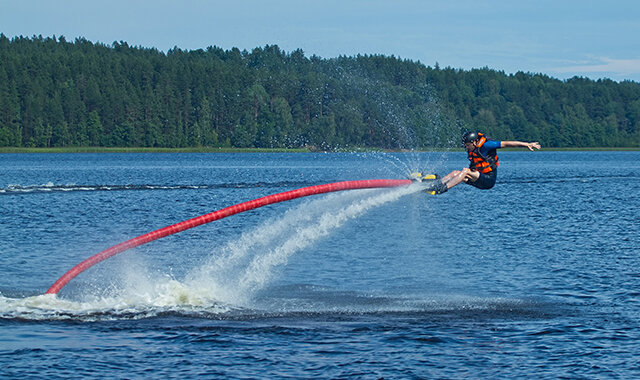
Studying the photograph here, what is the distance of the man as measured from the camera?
22.5 m

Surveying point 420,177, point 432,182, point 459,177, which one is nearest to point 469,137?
point 459,177

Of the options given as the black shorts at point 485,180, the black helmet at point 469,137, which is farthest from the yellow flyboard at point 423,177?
the black helmet at point 469,137

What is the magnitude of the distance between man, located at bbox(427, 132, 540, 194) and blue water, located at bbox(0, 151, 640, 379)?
1.43 m

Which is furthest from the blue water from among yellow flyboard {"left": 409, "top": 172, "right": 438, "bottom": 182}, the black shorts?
the black shorts

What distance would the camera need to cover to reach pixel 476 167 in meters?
23.2

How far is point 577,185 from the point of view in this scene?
298 feet

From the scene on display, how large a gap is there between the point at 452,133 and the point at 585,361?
121666mm

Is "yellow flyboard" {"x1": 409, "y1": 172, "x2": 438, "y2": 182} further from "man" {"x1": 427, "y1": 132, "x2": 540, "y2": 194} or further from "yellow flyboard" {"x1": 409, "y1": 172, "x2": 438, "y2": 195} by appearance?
"man" {"x1": 427, "y1": 132, "x2": 540, "y2": 194}

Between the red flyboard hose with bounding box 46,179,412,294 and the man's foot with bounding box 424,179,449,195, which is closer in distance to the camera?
the red flyboard hose with bounding box 46,179,412,294

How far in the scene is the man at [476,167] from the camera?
2252 cm

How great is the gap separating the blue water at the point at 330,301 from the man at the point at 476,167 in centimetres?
143

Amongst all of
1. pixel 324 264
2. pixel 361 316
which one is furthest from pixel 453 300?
pixel 324 264

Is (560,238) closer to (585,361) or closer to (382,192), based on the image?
(382,192)

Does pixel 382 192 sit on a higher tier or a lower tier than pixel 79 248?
higher
